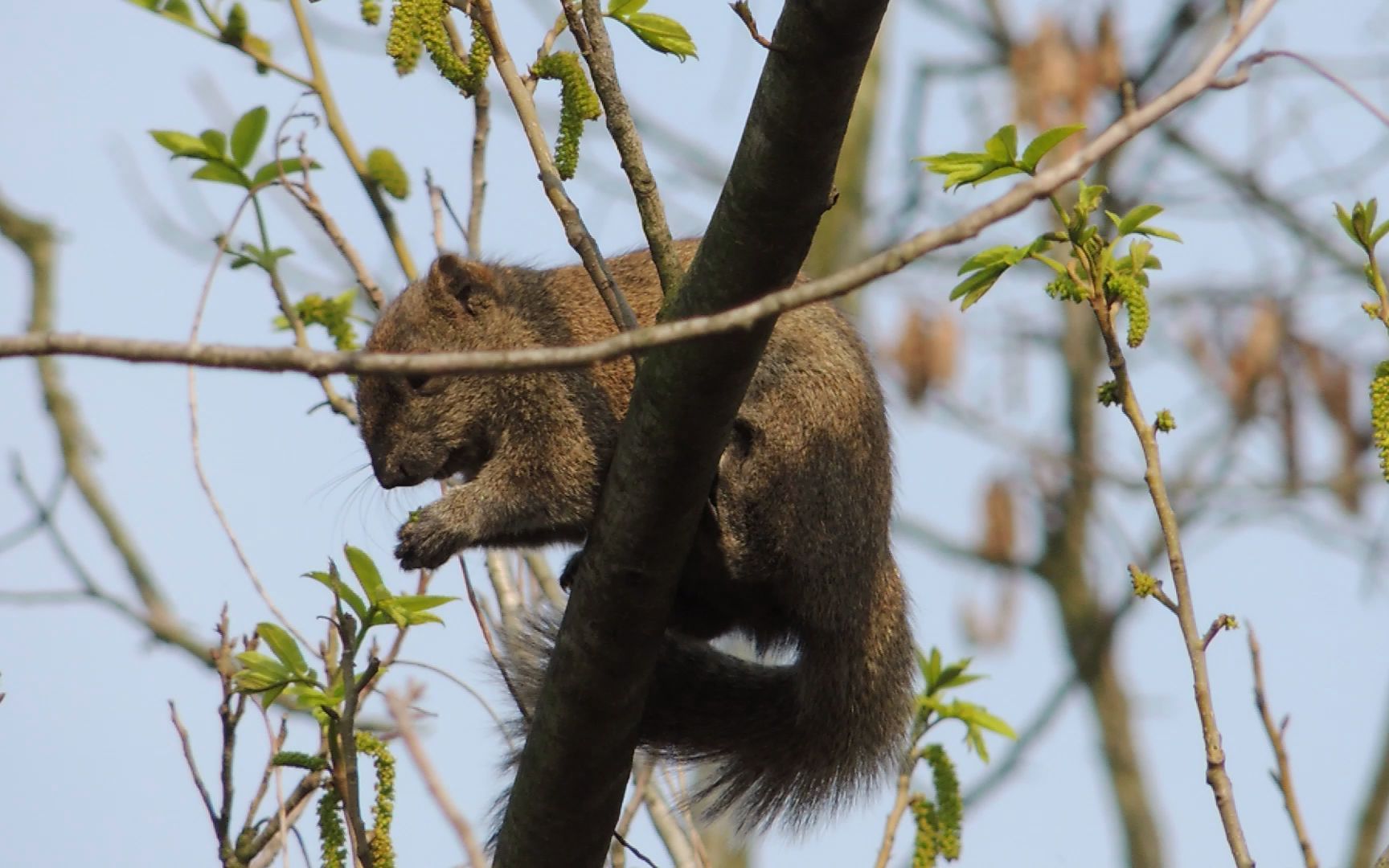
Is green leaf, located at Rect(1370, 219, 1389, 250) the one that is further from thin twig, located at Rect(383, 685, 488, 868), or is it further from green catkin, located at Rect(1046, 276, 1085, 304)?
thin twig, located at Rect(383, 685, 488, 868)

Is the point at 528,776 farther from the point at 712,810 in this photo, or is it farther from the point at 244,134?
the point at 244,134

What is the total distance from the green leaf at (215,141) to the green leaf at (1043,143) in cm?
226

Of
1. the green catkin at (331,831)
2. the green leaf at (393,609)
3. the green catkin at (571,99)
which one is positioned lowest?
the green catkin at (331,831)

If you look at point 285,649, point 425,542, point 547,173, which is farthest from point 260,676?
point 547,173

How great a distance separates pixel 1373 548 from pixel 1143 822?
3426mm

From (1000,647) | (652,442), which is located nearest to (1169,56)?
(1000,647)

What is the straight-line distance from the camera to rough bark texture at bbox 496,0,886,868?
8.39 ft

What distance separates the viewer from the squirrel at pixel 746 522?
4160 mm

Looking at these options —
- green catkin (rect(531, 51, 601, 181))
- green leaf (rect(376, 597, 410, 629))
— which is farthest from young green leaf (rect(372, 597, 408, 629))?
green catkin (rect(531, 51, 601, 181))

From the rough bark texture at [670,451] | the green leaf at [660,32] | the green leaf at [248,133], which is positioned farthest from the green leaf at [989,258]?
the green leaf at [248,133]

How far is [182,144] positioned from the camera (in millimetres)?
4199

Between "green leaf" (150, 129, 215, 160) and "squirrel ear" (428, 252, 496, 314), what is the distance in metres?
0.86

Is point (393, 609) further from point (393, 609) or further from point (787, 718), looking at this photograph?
point (787, 718)

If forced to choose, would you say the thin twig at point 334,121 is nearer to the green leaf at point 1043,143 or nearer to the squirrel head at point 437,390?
the squirrel head at point 437,390
